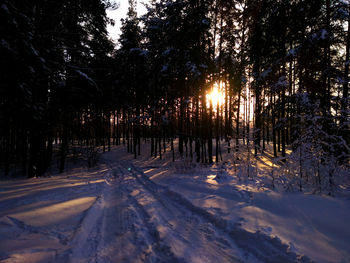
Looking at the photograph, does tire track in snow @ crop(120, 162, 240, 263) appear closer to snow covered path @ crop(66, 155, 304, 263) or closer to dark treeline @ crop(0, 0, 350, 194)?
snow covered path @ crop(66, 155, 304, 263)

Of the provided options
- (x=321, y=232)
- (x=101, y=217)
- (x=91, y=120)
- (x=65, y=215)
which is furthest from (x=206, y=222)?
(x=91, y=120)

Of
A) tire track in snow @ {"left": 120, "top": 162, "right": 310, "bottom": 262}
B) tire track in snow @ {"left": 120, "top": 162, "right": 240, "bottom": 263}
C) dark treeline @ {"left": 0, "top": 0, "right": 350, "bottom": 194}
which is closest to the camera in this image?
tire track in snow @ {"left": 120, "top": 162, "right": 310, "bottom": 262}

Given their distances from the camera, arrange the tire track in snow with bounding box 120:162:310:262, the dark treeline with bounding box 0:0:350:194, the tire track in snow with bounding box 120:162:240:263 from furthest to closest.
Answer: the dark treeline with bounding box 0:0:350:194 < the tire track in snow with bounding box 120:162:240:263 < the tire track in snow with bounding box 120:162:310:262

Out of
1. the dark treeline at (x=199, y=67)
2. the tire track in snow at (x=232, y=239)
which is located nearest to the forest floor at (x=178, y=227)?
the tire track in snow at (x=232, y=239)

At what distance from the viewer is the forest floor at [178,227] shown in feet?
8.70

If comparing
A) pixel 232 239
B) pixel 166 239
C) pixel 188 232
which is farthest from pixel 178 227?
pixel 232 239

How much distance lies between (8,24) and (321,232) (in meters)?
9.71

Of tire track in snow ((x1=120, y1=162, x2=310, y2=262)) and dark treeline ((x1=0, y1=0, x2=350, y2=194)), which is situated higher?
dark treeline ((x1=0, y1=0, x2=350, y2=194))

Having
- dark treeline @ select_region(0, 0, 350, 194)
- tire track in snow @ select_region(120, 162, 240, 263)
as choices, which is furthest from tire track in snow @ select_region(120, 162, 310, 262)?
dark treeline @ select_region(0, 0, 350, 194)

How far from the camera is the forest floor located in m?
2.65

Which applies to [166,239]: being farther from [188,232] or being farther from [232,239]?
[232,239]

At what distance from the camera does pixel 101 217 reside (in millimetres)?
4176

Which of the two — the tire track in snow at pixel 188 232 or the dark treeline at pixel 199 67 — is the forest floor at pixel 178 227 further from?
the dark treeline at pixel 199 67

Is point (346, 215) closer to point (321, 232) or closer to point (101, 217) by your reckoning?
point (321, 232)
